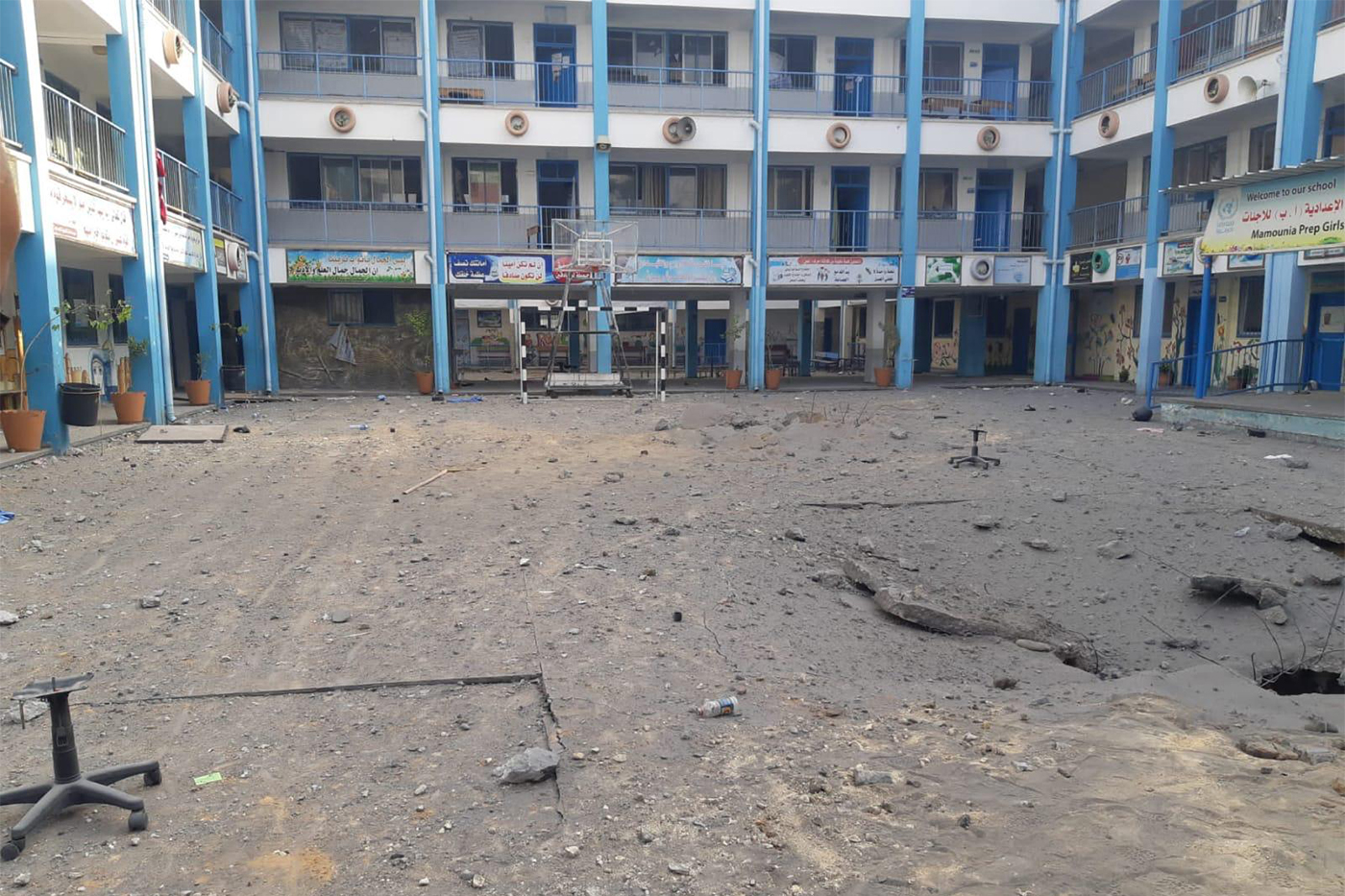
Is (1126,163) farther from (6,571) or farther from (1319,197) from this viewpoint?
(6,571)

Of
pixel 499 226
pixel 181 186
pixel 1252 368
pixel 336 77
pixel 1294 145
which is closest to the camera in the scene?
pixel 1294 145

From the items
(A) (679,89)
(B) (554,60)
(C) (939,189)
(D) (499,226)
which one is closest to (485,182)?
(D) (499,226)

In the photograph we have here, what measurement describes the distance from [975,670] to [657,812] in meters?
2.61

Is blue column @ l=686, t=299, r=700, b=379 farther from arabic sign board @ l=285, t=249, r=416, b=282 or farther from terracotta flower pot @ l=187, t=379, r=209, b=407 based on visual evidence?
terracotta flower pot @ l=187, t=379, r=209, b=407

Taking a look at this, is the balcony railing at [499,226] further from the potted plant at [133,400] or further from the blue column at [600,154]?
the potted plant at [133,400]

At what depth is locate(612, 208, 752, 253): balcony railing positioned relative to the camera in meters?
24.1

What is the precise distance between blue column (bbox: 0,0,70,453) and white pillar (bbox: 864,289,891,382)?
19.6 m

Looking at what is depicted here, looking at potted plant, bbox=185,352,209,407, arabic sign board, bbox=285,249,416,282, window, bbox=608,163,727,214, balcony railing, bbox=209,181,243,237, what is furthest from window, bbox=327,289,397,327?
window, bbox=608,163,727,214

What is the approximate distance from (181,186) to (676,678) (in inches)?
685

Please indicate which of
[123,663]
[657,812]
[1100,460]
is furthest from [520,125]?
[657,812]

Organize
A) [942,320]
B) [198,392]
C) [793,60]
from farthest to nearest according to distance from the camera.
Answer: [942,320] < [793,60] < [198,392]

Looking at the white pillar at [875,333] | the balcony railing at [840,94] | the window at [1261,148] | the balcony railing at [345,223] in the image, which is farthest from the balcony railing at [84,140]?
the window at [1261,148]

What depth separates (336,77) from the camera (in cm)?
2283

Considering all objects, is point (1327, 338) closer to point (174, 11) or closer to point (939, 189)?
point (939, 189)
